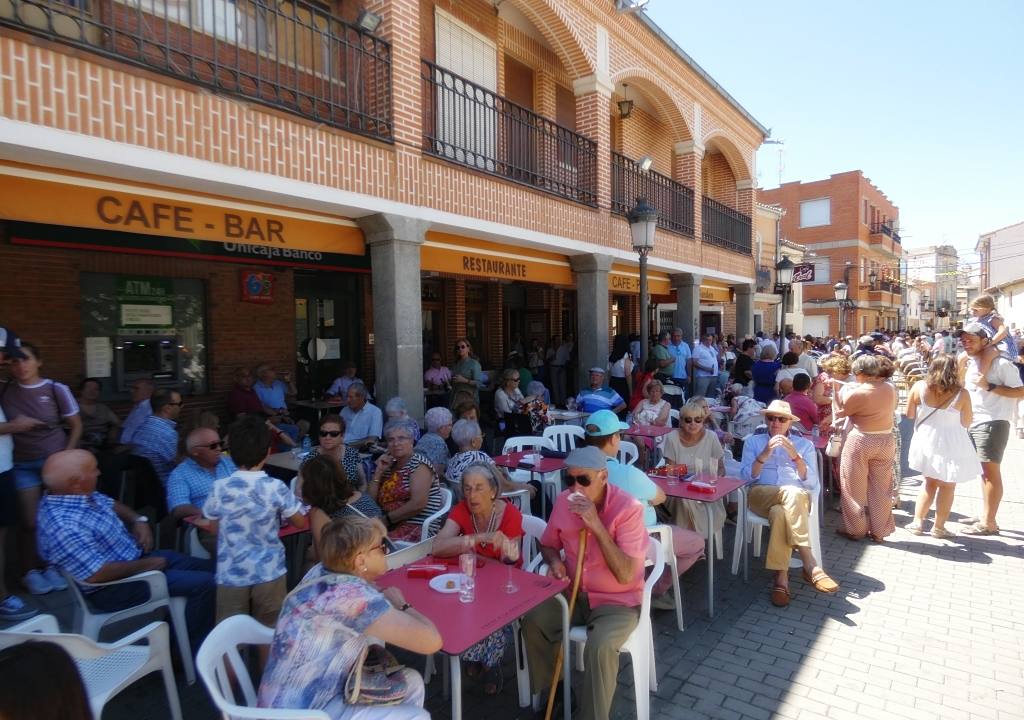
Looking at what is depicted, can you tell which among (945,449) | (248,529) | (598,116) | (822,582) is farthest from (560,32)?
(248,529)

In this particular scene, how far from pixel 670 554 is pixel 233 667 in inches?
102

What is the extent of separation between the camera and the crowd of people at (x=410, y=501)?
228 centimetres

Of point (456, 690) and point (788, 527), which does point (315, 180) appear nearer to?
point (456, 690)

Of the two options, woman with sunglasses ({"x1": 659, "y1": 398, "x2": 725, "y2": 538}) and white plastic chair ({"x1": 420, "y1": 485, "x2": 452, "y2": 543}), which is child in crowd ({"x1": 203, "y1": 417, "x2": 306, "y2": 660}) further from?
woman with sunglasses ({"x1": 659, "y1": 398, "x2": 725, "y2": 538})

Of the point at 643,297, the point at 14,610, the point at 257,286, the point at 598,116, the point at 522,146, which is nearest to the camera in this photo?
the point at 14,610

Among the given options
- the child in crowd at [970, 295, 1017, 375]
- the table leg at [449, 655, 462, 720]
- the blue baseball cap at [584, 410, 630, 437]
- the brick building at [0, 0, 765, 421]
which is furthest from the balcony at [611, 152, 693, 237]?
the table leg at [449, 655, 462, 720]

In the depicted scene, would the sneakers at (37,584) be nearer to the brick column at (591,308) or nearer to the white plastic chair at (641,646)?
the white plastic chair at (641,646)

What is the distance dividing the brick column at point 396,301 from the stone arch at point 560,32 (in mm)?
4388

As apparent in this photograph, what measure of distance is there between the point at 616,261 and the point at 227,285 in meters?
6.60

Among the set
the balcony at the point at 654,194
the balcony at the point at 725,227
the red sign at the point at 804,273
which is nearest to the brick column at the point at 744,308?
the balcony at the point at 725,227

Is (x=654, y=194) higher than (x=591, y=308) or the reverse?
higher

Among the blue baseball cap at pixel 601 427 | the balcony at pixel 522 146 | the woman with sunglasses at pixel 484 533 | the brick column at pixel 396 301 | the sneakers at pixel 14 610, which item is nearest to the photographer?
the woman with sunglasses at pixel 484 533

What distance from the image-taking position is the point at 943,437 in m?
A: 5.30

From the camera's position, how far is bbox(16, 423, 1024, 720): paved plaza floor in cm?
310
